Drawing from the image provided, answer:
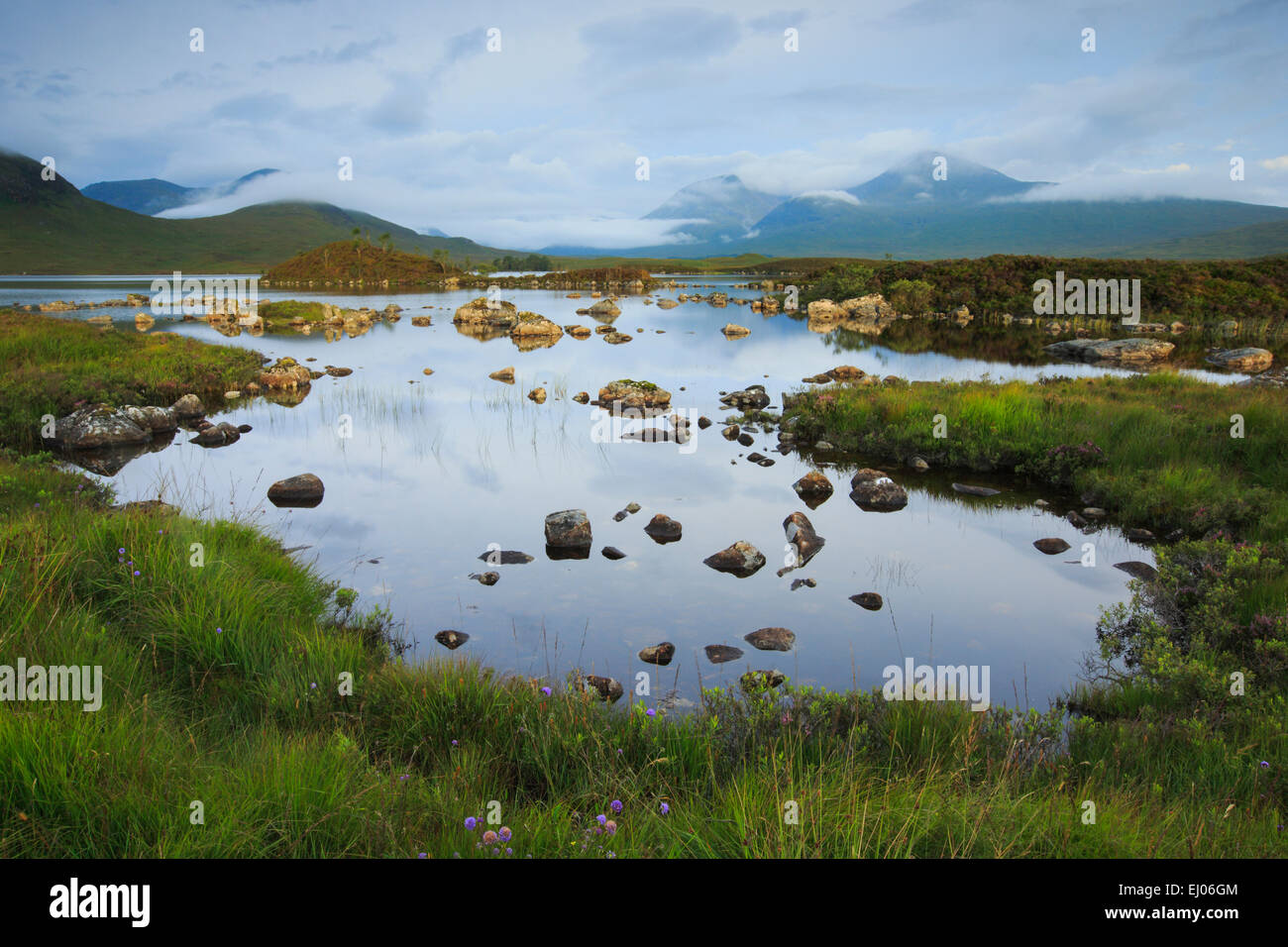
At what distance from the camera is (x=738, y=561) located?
39.6 ft

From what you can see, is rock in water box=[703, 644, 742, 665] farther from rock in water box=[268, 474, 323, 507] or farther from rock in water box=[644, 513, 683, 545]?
rock in water box=[268, 474, 323, 507]

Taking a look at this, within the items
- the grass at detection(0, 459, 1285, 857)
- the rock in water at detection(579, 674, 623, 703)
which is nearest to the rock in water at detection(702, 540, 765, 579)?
the rock in water at detection(579, 674, 623, 703)

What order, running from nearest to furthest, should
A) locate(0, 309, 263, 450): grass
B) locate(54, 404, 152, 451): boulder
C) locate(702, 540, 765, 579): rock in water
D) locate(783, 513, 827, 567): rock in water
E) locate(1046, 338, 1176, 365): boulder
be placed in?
locate(702, 540, 765, 579): rock in water < locate(783, 513, 827, 567): rock in water < locate(54, 404, 152, 451): boulder < locate(0, 309, 263, 450): grass < locate(1046, 338, 1176, 365): boulder

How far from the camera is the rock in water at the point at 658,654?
910 cm

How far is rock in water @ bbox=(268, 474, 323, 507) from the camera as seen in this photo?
1530 cm

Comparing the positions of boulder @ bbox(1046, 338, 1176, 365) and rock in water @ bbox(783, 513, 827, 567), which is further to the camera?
boulder @ bbox(1046, 338, 1176, 365)

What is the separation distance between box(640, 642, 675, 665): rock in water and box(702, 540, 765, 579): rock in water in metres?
2.89

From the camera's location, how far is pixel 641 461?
19328mm

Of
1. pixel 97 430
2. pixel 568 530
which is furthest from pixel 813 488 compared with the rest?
pixel 97 430

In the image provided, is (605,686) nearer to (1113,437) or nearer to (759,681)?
(759,681)

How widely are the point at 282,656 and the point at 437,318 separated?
6226 centimetres
